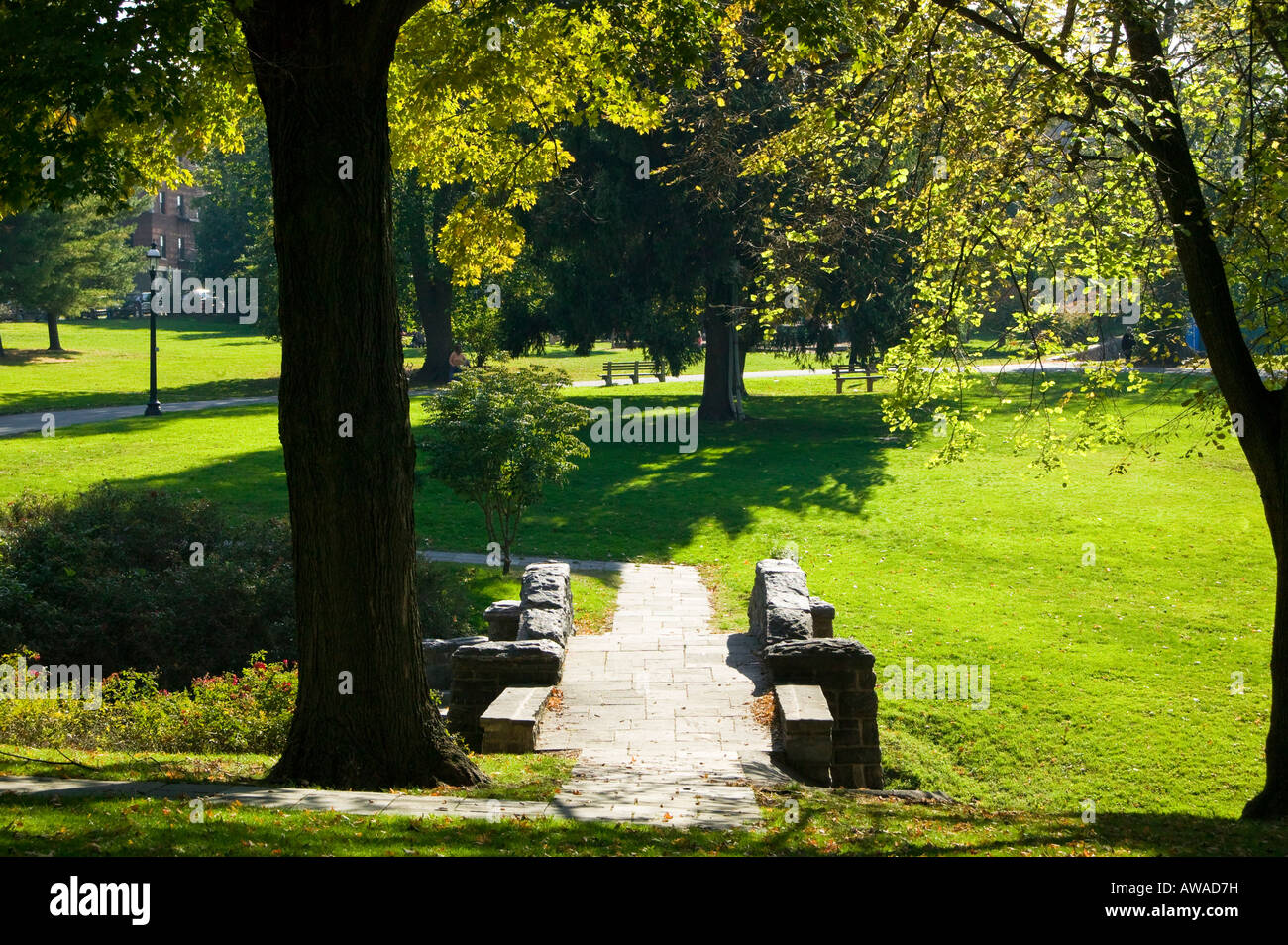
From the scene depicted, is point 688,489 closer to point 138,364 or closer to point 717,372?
point 717,372

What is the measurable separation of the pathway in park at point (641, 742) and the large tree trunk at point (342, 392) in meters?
0.81

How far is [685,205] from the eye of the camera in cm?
2952

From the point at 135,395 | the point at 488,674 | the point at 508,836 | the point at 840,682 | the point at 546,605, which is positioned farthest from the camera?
the point at 135,395

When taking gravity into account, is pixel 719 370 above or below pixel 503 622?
above

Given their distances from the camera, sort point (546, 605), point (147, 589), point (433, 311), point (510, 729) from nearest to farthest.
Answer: point (510, 729) → point (147, 589) → point (546, 605) → point (433, 311)

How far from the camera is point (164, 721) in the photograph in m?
9.69

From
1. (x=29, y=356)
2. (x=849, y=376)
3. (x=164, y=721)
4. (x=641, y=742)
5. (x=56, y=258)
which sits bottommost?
(x=641, y=742)

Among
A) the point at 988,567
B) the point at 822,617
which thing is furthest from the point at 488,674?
the point at 988,567

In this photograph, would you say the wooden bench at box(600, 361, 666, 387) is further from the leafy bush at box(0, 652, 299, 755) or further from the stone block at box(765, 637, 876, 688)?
the leafy bush at box(0, 652, 299, 755)

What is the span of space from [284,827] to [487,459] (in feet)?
35.8

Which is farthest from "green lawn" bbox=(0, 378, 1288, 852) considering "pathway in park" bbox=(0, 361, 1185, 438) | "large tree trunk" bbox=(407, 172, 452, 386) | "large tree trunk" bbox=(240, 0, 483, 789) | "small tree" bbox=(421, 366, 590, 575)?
"large tree trunk" bbox=(407, 172, 452, 386)

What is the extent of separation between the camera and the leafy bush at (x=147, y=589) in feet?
42.1

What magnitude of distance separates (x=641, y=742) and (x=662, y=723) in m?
0.56
